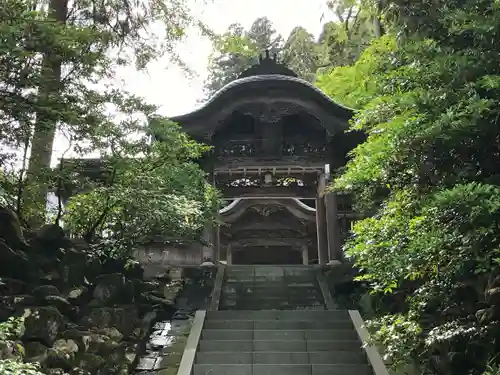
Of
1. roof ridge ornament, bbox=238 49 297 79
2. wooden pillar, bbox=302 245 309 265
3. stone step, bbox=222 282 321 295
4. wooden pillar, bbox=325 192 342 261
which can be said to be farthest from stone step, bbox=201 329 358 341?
wooden pillar, bbox=302 245 309 265

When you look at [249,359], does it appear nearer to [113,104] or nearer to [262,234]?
[113,104]

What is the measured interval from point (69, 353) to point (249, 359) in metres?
2.65

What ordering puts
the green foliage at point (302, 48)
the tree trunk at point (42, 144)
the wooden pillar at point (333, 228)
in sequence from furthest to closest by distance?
the green foliage at point (302, 48) → the wooden pillar at point (333, 228) → the tree trunk at point (42, 144)

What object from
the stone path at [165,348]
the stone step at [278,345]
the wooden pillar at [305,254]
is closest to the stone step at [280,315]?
the stone path at [165,348]

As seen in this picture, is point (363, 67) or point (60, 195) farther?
point (363, 67)

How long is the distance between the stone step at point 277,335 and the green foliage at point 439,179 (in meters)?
1.84

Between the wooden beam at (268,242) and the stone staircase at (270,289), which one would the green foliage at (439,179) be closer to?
the stone staircase at (270,289)

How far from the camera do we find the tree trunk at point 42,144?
548 cm

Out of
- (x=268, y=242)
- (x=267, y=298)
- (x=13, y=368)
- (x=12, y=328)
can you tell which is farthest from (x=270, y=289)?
(x=13, y=368)

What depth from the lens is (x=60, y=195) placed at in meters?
7.32

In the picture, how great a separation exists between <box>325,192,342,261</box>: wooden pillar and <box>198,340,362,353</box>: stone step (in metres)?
4.49

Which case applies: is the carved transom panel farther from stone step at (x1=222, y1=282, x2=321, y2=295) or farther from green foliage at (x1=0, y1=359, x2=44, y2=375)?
green foliage at (x1=0, y1=359, x2=44, y2=375)

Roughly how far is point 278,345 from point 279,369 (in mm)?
684

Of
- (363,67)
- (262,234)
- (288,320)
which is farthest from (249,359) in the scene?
(262,234)
